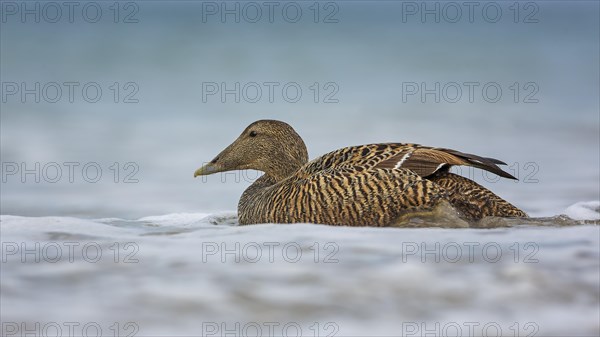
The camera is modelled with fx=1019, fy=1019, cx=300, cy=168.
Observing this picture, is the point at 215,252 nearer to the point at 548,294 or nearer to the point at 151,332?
the point at 151,332

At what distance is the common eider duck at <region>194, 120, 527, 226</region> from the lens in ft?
21.3

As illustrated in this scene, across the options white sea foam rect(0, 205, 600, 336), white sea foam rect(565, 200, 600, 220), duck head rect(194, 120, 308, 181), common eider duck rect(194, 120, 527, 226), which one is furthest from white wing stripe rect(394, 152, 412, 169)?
white sea foam rect(565, 200, 600, 220)

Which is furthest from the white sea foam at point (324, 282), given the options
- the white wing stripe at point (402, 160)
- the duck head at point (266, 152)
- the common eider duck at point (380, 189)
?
the duck head at point (266, 152)

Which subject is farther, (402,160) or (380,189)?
(402,160)

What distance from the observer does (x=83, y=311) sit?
189 inches

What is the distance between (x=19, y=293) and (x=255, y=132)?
3422 mm

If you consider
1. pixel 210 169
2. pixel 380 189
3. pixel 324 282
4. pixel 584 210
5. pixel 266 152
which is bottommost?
pixel 324 282

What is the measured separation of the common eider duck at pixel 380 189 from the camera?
6.48 m

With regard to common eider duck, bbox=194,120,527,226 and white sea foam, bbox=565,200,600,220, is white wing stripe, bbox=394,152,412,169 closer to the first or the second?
common eider duck, bbox=194,120,527,226

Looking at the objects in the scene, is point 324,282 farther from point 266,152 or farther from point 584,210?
point 584,210

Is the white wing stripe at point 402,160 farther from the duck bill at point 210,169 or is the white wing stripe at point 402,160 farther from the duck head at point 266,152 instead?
the duck bill at point 210,169

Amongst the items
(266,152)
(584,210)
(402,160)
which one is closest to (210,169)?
(266,152)

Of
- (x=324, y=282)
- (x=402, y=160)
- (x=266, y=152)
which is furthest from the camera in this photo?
(x=266, y=152)

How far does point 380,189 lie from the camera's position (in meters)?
6.50
